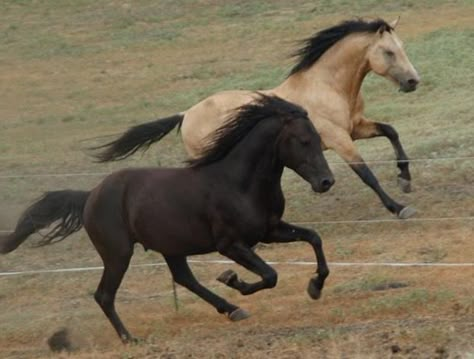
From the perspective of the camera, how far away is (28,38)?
1299 inches

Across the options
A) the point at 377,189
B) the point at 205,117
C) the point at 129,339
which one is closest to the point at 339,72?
the point at 377,189

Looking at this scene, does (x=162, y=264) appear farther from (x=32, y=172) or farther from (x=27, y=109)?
(x=27, y=109)

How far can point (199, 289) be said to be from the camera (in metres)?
10.1

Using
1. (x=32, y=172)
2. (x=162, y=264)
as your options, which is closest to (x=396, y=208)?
(x=162, y=264)

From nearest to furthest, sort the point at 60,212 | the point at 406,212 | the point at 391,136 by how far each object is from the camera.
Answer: the point at 60,212
the point at 406,212
the point at 391,136

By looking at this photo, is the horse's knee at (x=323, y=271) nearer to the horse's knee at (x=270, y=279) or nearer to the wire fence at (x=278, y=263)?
the horse's knee at (x=270, y=279)

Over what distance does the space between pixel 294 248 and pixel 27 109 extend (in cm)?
1316

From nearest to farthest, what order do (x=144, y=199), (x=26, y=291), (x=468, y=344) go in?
(x=468, y=344) < (x=144, y=199) < (x=26, y=291)

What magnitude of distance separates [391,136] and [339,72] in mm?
849

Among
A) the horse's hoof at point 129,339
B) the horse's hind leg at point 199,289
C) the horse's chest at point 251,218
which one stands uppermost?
the horse's chest at point 251,218

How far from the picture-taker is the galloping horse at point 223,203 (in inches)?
372

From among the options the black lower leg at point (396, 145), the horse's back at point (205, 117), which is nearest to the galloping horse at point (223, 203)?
the horse's back at point (205, 117)

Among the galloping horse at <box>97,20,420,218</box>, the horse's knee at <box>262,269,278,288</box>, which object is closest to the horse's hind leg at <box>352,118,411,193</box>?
the galloping horse at <box>97,20,420,218</box>

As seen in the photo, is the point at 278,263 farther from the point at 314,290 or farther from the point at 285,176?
the point at 285,176
